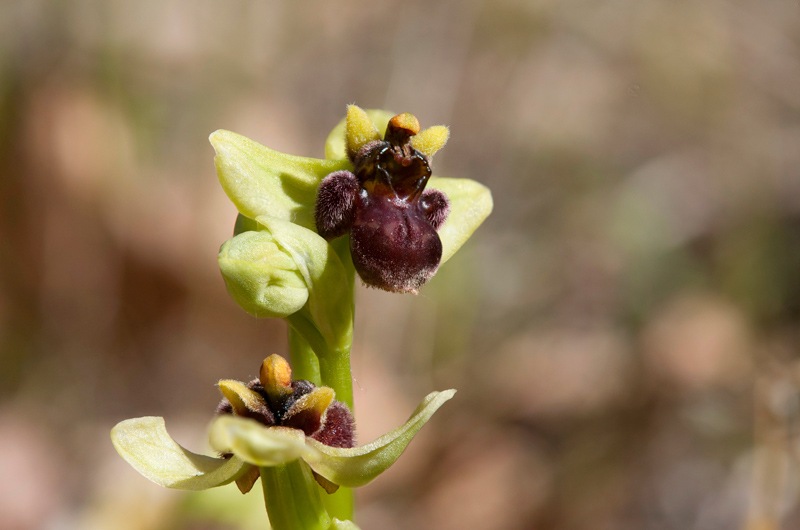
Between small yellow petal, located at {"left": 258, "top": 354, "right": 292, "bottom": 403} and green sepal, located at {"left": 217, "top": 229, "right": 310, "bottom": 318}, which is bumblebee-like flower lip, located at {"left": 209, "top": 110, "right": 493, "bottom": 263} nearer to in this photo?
green sepal, located at {"left": 217, "top": 229, "right": 310, "bottom": 318}

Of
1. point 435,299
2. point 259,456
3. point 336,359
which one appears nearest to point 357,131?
point 336,359

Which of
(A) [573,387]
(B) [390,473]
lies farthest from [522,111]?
(B) [390,473]

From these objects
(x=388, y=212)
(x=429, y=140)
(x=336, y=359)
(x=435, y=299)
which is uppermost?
(x=429, y=140)

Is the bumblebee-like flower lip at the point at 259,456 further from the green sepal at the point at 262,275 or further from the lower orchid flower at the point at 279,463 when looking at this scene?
the green sepal at the point at 262,275

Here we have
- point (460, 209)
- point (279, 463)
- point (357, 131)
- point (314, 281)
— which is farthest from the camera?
point (460, 209)

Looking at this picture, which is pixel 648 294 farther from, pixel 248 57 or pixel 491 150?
pixel 248 57

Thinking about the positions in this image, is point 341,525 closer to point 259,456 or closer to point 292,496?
point 292,496

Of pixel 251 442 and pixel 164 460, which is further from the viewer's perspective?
pixel 164 460

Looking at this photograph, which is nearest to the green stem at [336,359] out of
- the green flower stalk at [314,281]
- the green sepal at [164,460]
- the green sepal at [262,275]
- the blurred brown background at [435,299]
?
the green flower stalk at [314,281]
